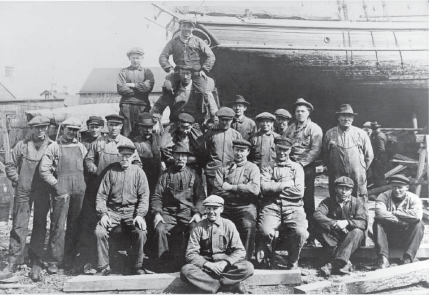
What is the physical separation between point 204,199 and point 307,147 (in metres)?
1.74

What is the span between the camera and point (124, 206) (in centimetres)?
523

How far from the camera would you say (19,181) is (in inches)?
215

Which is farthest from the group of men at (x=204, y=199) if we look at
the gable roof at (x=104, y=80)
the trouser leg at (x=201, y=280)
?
the gable roof at (x=104, y=80)

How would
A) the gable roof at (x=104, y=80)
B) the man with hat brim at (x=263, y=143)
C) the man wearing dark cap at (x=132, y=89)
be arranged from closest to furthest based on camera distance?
1. the man with hat brim at (x=263, y=143)
2. the man wearing dark cap at (x=132, y=89)
3. the gable roof at (x=104, y=80)

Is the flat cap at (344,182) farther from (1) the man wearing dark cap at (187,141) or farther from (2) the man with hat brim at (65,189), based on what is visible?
(2) the man with hat brim at (65,189)

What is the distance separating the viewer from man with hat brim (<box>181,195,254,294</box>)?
4.56m

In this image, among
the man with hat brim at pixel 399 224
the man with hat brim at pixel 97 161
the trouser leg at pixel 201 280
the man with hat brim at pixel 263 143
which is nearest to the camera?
the trouser leg at pixel 201 280

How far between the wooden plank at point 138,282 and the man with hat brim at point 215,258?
0.70ft

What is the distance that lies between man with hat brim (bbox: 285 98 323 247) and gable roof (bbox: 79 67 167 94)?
20533 millimetres

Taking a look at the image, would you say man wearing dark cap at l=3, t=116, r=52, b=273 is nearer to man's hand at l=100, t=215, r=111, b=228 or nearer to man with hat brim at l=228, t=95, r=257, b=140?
man's hand at l=100, t=215, r=111, b=228

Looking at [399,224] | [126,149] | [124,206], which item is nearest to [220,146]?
[126,149]

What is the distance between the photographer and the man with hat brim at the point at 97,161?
5.49 meters

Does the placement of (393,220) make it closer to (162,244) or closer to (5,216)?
(162,244)

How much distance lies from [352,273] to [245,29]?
6.28 meters
